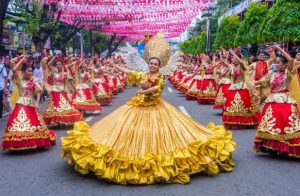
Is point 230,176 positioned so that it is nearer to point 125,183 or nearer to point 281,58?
point 125,183

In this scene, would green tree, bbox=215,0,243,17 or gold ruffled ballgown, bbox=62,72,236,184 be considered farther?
green tree, bbox=215,0,243,17

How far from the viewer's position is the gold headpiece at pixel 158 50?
6820 mm

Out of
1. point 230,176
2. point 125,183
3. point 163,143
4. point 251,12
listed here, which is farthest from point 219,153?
point 251,12

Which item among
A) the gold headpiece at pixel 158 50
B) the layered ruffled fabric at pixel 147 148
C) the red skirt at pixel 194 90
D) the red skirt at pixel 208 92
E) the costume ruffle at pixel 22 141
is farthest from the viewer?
the red skirt at pixel 194 90

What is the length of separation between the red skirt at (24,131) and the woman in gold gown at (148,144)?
1754 millimetres

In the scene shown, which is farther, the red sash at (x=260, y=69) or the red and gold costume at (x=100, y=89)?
the red and gold costume at (x=100, y=89)

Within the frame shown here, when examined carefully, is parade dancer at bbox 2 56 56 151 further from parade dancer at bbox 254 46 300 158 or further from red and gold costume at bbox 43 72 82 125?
parade dancer at bbox 254 46 300 158

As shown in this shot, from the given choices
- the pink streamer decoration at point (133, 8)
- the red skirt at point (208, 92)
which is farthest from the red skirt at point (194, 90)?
the pink streamer decoration at point (133, 8)

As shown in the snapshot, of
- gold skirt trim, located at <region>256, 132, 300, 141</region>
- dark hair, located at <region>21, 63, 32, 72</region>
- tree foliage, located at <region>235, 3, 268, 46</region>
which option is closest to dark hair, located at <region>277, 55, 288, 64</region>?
gold skirt trim, located at <region>256, 132, 300, 141</region>

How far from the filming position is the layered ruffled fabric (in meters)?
5.90

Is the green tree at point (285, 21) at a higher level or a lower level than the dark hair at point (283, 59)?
higher

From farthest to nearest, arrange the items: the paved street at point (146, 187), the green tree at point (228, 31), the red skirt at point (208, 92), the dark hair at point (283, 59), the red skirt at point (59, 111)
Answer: the green tree at point (228, 31) → the red skirt at point (208, 92) → the red skirt at point (59, 111) → the dark hair at point (283, 59) → the paved street at point (146, 187)

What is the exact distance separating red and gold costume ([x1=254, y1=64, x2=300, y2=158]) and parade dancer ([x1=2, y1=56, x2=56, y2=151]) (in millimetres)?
3798

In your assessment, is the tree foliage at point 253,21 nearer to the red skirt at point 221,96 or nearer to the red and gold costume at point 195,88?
the red and gold costume at point 195,88
